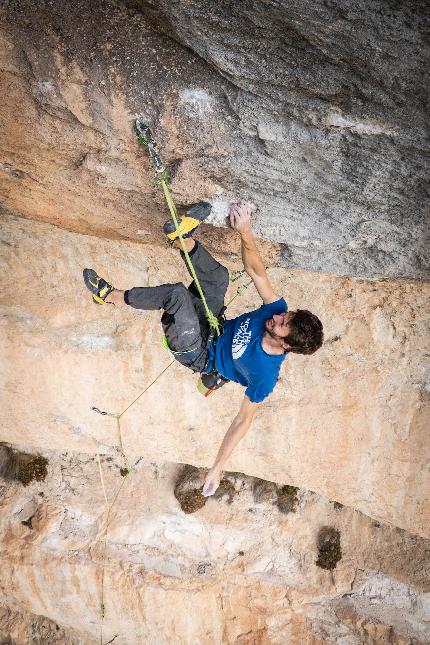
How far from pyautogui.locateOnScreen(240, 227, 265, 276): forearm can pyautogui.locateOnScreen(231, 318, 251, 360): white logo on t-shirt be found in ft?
1.75

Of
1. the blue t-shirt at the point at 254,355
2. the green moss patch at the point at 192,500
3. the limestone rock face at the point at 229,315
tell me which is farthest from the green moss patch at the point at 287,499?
the blue t-shirt at the point at 254,355

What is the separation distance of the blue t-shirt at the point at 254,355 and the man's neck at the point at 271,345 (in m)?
0.03

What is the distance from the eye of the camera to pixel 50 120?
459 centimetres

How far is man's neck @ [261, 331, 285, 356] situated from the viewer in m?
4.90

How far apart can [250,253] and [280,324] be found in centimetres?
73

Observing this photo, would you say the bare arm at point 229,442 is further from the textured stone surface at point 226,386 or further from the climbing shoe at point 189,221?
the textured stone surface at point 226,386

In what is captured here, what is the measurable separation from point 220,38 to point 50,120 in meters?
1.73

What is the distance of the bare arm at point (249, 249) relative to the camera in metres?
4.92

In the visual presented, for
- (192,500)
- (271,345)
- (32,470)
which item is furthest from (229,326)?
(32,470)

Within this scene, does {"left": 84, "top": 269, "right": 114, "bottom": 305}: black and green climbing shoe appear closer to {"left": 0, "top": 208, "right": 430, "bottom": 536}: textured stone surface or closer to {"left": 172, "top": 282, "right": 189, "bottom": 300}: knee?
{"left": 172, "top": 282, "right": 189, "bottom": 300}: knee

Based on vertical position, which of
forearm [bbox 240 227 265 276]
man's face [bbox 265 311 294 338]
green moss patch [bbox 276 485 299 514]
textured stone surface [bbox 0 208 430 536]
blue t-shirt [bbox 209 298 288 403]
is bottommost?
green moss patch [bbox 276 485 299 514]

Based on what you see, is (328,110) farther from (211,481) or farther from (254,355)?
(211,481)

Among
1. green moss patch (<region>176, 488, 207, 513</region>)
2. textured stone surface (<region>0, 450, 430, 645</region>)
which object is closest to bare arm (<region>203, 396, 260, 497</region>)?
textured stone surface (<region>0, 450, 430, 645</region>)

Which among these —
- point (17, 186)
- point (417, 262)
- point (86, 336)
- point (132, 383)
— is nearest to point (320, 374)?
point (417, 262)
